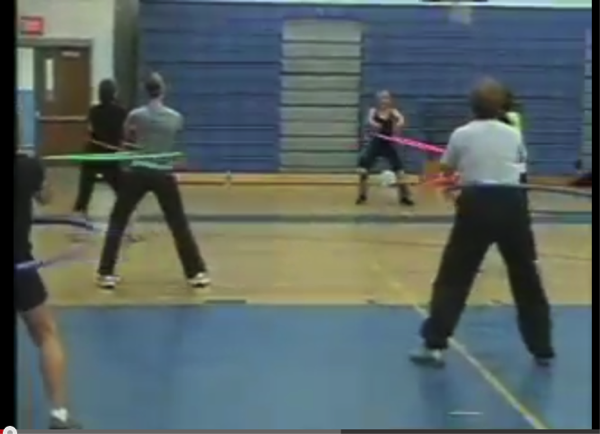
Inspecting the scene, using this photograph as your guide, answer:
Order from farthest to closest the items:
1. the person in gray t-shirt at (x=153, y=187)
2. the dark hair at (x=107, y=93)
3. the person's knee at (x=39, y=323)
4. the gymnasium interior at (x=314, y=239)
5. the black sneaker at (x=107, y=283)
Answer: the dark hair at (x=107, y=93) → the black sneaker at (x=107, y=283) → the person in gray t-shirt at (x=153, y=187) → the gymnasium interior at (x=314, y=239) → the person's knee at (x=39, y=323)

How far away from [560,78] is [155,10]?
8072 mm

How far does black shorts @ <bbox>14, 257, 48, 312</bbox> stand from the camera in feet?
21.8

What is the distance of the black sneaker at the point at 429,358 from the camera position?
8809 millimetres

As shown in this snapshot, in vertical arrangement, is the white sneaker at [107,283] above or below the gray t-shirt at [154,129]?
below

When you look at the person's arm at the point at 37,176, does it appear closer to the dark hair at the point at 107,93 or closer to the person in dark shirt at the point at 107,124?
the person in dark shirt at the point at 107,124

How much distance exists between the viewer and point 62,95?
26844 mm

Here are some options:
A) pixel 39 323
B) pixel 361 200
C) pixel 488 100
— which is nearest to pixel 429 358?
pixel 488 100

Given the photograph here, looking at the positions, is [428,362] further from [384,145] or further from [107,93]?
[384,145]

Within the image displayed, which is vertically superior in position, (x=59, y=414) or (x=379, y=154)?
(x=59, y=414)

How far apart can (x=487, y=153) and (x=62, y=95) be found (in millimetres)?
19305

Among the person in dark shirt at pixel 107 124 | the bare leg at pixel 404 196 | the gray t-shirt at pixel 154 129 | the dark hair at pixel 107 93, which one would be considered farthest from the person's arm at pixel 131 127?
the bare leg at pixel 404 196

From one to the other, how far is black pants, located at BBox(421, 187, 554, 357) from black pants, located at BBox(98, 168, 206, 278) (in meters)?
3.51

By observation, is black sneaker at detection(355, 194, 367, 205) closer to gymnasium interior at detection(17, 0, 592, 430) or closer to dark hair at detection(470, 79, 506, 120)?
gymnasium interior at detection(17, 0, 592, 430)
